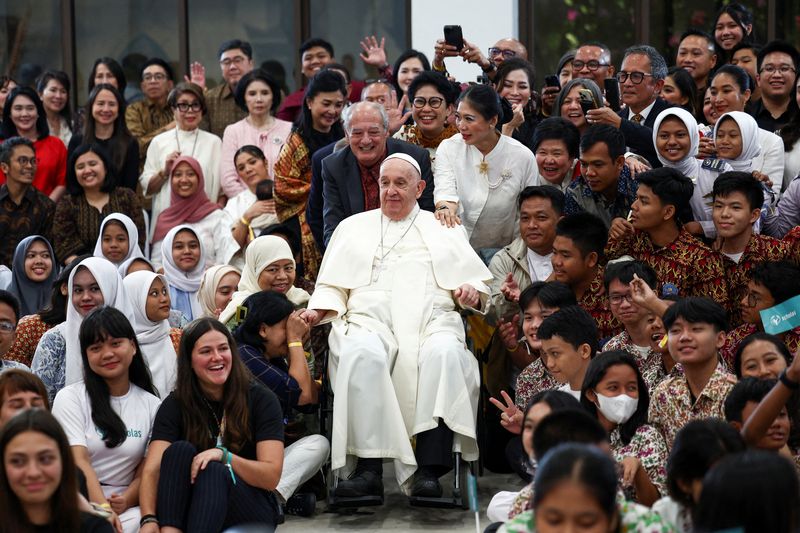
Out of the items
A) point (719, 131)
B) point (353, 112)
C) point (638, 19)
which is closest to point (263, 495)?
point (353, 112)

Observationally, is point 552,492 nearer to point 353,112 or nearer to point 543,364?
point 543,364

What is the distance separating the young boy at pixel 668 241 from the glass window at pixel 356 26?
4.14 metres

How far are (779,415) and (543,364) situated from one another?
1500 mm

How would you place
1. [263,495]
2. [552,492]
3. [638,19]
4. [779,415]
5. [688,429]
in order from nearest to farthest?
[552,492] → [688,429] → [779,415] → [263,495] → [638,19]

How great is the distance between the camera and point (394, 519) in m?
5.63

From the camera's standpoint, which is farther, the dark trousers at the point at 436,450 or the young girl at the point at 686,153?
the young girl at the point at 686,153

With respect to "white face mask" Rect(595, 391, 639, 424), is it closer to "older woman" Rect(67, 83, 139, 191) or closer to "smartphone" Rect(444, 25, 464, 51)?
"smartphone" Rect(444, 25, 464, 51)

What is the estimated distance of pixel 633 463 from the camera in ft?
15.2

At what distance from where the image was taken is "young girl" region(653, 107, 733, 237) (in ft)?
21.1

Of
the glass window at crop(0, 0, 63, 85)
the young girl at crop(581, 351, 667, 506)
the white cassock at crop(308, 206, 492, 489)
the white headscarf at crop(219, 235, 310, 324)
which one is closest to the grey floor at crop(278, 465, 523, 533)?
the white cassock at crop(308, 206, 492, 489)

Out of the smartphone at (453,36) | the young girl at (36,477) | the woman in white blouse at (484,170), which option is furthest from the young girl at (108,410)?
the smartphone at (453,36)

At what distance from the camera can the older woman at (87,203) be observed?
25.7ft

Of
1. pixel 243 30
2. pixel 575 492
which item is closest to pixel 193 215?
pixel 243 30

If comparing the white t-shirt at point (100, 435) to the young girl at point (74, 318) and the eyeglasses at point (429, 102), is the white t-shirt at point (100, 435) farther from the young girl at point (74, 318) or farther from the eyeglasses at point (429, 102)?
the eyeglasses at point (429, 102)
